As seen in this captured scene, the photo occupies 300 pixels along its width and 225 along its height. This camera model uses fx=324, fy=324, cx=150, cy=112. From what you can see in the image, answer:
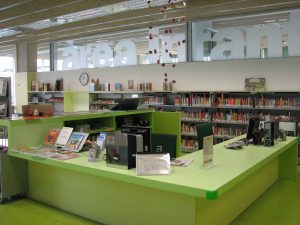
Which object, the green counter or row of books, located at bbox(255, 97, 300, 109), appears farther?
row of books, located at bbox(255, 97, 300, 109)

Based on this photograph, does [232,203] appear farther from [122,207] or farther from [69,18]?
[69,18]

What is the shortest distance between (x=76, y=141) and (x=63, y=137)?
0.25m

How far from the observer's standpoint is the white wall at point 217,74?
22.7ft

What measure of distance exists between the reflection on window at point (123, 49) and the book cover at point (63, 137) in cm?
433

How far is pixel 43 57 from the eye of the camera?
1453 cm

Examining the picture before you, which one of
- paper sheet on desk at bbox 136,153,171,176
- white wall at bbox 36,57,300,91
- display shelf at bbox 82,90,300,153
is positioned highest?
white wall at bbox 36,57,300,91

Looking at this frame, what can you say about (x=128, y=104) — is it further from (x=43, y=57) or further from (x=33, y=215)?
(x=43, y=57)

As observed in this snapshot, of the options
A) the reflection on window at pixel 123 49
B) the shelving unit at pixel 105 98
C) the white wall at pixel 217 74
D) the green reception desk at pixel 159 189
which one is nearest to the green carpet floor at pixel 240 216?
the green reception desk at pixel 159 189

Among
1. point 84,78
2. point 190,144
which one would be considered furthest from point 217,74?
point 84,78

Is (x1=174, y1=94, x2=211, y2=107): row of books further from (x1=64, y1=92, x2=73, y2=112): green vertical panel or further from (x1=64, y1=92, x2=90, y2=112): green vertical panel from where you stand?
(x1=64, y1=92, x2=73, y2=112): green vertical panel

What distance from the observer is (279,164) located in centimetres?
562

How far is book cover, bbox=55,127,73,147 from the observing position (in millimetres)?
4344

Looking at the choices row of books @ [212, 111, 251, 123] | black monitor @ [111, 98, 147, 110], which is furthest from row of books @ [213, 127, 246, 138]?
black monitor @ [111, 98, 147, 110]

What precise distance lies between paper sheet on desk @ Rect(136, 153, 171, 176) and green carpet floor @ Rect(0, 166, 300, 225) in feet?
4.05
